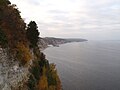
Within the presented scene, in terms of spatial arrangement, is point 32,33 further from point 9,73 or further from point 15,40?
point 9,73

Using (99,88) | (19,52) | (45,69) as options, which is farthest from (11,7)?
(99,88)

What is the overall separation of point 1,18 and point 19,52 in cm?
465

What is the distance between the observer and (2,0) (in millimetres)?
25844

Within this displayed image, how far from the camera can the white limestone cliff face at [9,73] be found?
2022cm

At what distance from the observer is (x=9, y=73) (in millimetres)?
21516

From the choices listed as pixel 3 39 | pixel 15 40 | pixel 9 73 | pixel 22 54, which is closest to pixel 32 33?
pixel 15 40

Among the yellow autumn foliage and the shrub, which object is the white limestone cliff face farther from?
the yellow autumn foliage

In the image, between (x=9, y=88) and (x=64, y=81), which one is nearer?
(x=9, y=88)

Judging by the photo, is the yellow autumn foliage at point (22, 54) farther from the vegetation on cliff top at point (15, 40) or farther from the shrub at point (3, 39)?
the shrub at point (3, 39)

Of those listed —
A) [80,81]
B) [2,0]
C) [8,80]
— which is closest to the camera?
[8,80]

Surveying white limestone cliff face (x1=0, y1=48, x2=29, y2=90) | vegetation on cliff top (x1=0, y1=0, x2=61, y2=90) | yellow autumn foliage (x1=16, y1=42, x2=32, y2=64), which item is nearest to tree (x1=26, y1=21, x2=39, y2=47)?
vegetation on cliff top (x1=0, y1=0, x2=61, y2=90)

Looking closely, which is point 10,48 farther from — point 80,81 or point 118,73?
point 118,73

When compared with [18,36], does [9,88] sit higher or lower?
lower

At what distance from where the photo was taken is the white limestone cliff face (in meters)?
20.2
